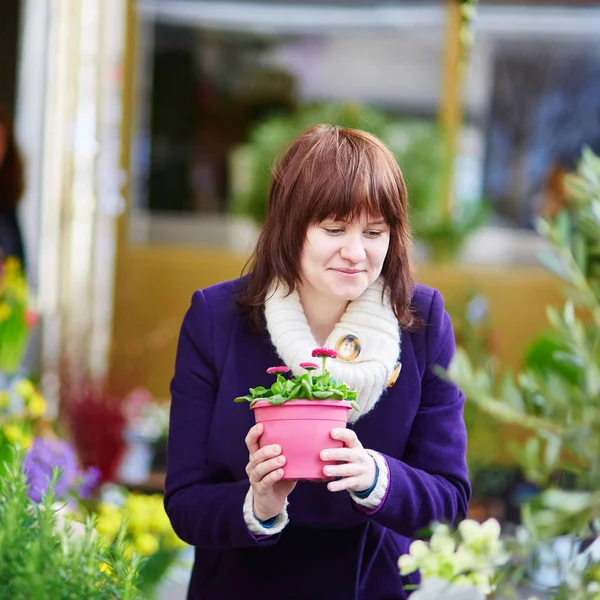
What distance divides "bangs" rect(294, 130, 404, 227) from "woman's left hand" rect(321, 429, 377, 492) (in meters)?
0.31

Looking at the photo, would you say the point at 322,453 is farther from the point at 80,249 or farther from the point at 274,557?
the point at 80,249

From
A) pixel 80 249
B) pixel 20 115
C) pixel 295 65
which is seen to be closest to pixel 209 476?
pixel 20 115

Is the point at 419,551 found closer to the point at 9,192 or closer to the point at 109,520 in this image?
the point at 109,520

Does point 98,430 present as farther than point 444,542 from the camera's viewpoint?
Yes

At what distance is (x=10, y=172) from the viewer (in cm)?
456

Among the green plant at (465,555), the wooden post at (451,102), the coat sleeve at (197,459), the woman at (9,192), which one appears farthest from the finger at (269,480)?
the wooden post at (451,102)

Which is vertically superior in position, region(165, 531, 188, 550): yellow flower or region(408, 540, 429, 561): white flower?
region(408, 540, 429, 561): white flower

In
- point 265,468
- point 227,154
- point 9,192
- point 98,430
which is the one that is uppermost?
point 265,468

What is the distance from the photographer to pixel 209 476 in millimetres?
1606

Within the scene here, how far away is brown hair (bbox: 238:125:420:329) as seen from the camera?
4.92ft

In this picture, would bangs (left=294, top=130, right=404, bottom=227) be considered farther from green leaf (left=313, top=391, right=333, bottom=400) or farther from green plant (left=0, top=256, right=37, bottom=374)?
green plant (left=0, top=256, right=37, bottom=374)

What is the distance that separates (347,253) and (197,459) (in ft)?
1.22

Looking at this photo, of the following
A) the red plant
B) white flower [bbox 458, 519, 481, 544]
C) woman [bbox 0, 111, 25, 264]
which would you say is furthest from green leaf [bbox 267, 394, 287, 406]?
woman [bbox 0, 111, 25, 264]

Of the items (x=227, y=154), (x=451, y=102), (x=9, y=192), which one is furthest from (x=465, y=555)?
(x=227, y=154)
